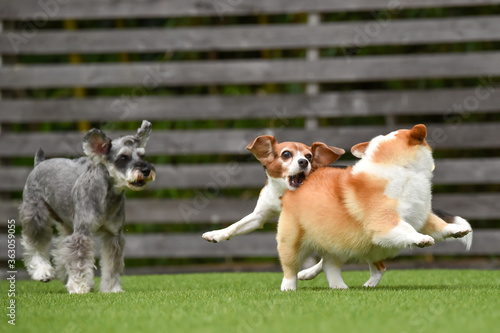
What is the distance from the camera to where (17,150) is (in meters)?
5.66

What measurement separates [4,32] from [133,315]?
398cm

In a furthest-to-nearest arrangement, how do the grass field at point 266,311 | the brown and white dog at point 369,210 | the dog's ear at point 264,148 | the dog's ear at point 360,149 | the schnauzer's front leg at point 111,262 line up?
the schnauzer's front leg at point 111,262 < the dog's ear at point 264,148 < the dog's ear at point 360,149 < the brown and white dog at point 369,210 < the grass field at point 266,311

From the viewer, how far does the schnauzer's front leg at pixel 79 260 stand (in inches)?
142

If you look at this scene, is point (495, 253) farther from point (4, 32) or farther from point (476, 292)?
point (4, 32)

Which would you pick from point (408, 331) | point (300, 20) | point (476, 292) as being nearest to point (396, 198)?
point (476, 292)

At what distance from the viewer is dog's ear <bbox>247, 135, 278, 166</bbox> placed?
11.6 ft

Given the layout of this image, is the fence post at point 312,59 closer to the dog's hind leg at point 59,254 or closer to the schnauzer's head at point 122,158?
the schnauzer's head at point 122,158

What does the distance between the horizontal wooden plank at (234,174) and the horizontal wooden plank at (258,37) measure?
3.08 feet

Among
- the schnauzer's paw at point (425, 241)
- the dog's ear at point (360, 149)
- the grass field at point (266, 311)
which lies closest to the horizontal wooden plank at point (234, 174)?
the grass field at point (266, 311)

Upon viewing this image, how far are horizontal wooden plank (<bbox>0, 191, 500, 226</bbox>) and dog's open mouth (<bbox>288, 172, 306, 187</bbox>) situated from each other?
1.99 meters

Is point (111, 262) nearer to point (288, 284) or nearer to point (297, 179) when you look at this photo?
point (288, 284)

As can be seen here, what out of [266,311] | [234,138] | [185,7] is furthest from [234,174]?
[266,311]

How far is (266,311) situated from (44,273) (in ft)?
5.66

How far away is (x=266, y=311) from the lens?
2.54 meters
